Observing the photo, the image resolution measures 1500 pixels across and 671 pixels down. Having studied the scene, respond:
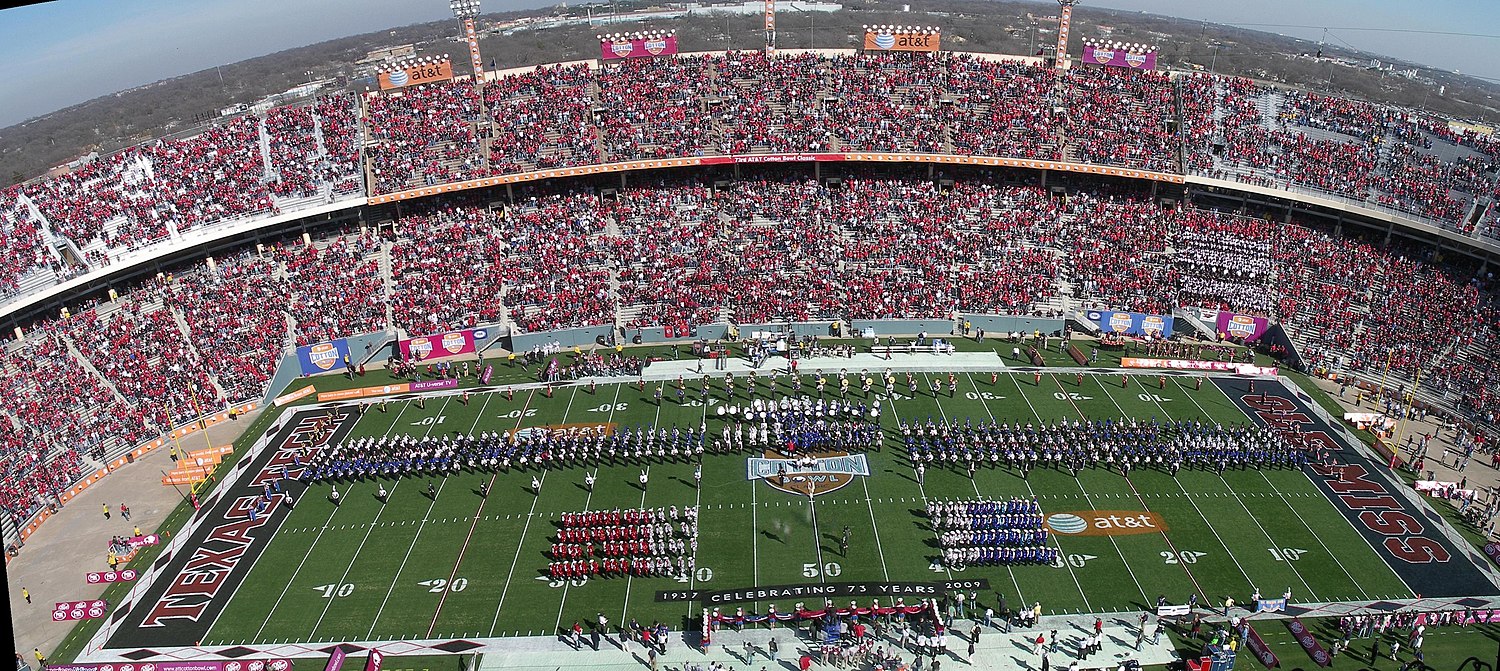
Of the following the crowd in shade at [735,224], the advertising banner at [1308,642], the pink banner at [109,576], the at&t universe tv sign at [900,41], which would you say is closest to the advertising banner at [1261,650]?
the advertising banner at [1308,642]

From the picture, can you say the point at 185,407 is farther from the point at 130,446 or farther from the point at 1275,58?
the point at 1275,58

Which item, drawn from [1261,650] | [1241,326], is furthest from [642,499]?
[1241,326]

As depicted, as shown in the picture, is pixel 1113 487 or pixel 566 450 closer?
pixel 1113 487

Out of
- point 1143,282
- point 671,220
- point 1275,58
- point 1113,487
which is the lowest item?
point 1113,487

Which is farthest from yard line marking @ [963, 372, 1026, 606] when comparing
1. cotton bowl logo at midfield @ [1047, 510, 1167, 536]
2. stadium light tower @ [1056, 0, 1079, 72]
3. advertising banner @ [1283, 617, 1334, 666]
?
stadium light tower @ [1056, 0, 1079, 72]

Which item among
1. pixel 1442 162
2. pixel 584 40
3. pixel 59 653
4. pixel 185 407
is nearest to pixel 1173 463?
pixel 1442 162

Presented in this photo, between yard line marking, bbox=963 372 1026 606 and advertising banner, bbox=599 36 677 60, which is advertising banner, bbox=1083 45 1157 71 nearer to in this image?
advertising banner, bbox=599 36 677 60

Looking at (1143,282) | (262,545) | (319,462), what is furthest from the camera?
(1143,282)
